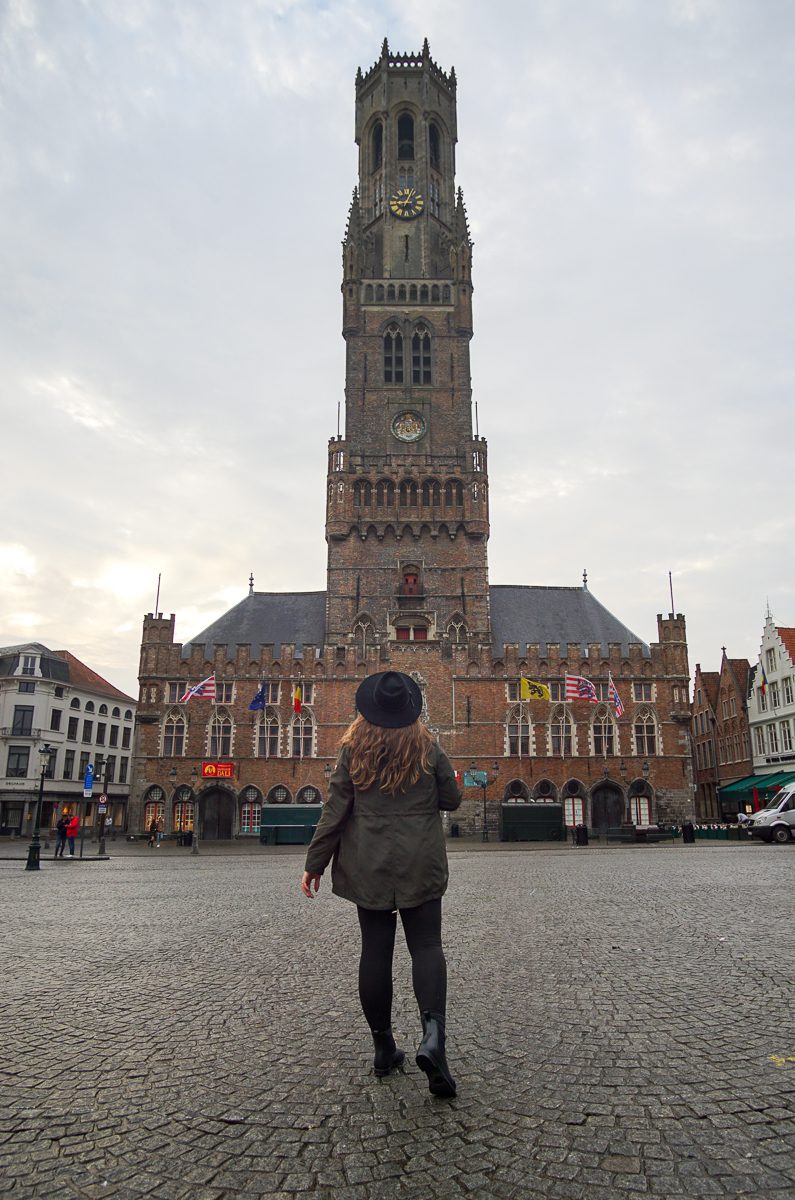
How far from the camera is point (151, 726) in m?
46.2

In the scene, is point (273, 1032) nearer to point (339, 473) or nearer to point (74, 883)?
point (74, 883)

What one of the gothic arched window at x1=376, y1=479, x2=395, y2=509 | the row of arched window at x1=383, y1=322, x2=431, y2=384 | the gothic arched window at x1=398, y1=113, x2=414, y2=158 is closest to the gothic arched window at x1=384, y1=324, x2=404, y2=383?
the row of arched window at x1=383, y1=322, x2=431, y2=384

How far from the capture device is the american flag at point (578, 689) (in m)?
38.5

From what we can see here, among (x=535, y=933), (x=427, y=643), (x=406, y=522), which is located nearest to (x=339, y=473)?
(x=406, y=522)

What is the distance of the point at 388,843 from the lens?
4605 mm

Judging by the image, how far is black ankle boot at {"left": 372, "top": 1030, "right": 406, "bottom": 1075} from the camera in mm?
4410

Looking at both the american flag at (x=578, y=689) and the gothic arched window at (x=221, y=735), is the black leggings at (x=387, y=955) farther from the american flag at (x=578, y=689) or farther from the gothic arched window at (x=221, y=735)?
the gothic arched window at (x=221, y=735)

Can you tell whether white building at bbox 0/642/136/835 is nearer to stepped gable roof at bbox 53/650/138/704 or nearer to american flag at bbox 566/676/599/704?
stepped gable roof at bbox 53/650/138/704

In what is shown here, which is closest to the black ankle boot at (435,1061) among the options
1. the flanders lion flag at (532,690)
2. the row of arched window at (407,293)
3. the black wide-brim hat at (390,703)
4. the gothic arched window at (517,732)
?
the black wide-brim hat at (390,703)

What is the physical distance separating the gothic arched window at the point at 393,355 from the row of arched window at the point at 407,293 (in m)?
2.04

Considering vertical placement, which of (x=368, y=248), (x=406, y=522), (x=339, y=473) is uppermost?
(x=368, y=248)

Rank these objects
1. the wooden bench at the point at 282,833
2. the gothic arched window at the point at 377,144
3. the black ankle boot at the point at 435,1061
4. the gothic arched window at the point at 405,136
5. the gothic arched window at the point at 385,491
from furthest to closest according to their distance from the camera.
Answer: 1. the gothic arched window at the point at 377,144
2. the gothic arched window at the point at 405,136
3. the gothic arched window at the point at 385,491
4. the wooden bench at the point at 282,833
5. the black ankle boot at the point at 435,1061

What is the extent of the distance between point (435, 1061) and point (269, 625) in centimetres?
4767

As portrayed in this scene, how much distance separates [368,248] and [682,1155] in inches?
2344
